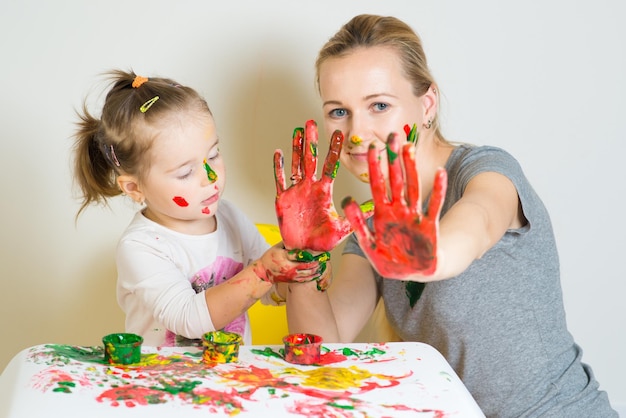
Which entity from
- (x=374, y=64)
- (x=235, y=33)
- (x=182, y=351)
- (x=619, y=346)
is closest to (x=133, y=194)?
(x=182, y=351)

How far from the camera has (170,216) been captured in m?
1.56

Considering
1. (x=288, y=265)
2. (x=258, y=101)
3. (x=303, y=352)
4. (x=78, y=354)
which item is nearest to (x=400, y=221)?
(x=303, y=352)

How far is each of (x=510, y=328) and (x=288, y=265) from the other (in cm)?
44

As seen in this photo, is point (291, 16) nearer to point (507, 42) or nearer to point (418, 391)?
point (507, 42)

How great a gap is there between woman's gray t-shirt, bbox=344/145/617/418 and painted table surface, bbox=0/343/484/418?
0.28m

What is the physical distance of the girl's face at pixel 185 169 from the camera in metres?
1.48

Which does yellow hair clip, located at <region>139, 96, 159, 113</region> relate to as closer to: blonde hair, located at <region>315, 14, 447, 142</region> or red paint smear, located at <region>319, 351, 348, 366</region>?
blonde hair, located at <region>315, 14, 447, 142</region>

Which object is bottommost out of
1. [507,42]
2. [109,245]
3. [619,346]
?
[619,346]

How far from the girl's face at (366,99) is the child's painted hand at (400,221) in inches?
20.5

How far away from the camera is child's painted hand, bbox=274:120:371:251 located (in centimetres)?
137

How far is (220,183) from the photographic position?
1.52 meters

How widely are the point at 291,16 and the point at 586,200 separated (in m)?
0.87

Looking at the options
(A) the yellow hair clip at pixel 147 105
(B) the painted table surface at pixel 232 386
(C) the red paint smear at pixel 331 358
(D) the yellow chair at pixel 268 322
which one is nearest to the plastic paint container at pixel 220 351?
(B) the painted table surface at pixel 232 386

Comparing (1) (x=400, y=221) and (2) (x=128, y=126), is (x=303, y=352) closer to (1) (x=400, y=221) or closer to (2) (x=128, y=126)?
(1) (x=400, y=221)
